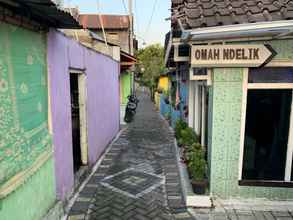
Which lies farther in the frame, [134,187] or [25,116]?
[134,187]

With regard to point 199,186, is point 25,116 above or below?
above

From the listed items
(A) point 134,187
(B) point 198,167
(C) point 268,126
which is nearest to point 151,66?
(A) point 134,187

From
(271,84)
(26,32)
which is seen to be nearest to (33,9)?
(26,32)

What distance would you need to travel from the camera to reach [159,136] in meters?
11.0

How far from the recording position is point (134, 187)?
5.76 metres

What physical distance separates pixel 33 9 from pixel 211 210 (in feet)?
13.3

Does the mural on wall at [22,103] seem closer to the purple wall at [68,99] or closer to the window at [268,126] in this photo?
the purple wall at [68,99]

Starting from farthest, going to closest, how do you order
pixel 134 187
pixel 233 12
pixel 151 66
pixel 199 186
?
1. pixel 151 66
2. pixel 134 187
3. pixel 199 186
4. pixel 233 12

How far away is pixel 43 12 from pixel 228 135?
342 cm

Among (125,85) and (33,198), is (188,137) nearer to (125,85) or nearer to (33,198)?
(33,198)

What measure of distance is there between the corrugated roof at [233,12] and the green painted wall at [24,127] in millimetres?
2312

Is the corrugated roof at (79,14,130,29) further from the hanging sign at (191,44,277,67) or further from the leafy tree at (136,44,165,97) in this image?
the hanging sign at (191,44,277,67)

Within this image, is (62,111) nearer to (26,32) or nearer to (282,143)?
(26,32)

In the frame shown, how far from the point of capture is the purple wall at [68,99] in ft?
14.2
